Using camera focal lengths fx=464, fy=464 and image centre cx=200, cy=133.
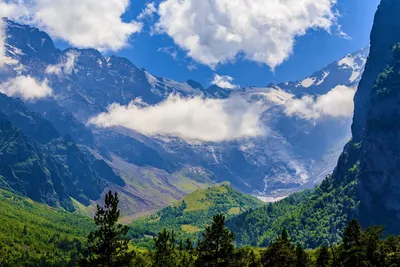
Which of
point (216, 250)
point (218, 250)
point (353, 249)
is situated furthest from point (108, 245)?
point (353, 249)

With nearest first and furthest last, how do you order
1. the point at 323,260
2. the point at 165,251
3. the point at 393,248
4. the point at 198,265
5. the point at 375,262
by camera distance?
1. the point at 198,265
2. the point at 375,262
3. the point at 393,248
4. the point at 165,251
5. the point at 323,260

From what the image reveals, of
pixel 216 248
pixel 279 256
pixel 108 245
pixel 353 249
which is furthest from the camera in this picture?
pixel 279 256

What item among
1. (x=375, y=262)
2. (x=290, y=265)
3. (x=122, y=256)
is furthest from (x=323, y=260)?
(x=122, y=256)

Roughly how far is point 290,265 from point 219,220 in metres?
37.6

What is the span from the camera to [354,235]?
5271 inches

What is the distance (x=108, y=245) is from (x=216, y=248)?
3524cm

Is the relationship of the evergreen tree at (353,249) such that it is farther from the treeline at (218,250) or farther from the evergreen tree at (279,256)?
the evergreen tree at (279,256)

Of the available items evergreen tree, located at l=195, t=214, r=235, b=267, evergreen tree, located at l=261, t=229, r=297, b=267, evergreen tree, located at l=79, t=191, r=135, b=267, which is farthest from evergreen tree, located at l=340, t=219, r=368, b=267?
evergreen tree, located at l=79, t=191, r=135, b=267

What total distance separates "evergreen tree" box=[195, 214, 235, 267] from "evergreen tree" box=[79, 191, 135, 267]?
30.7 meters

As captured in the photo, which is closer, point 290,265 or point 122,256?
point 122,256

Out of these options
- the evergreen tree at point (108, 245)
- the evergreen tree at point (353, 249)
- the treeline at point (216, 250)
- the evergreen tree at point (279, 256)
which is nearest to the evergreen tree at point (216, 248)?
the treeline at point (216, 250)

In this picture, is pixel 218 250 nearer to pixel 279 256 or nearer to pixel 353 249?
pixel 279 256

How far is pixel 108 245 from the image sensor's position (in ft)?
270

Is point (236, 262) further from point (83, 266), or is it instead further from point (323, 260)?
point (323, 260)
